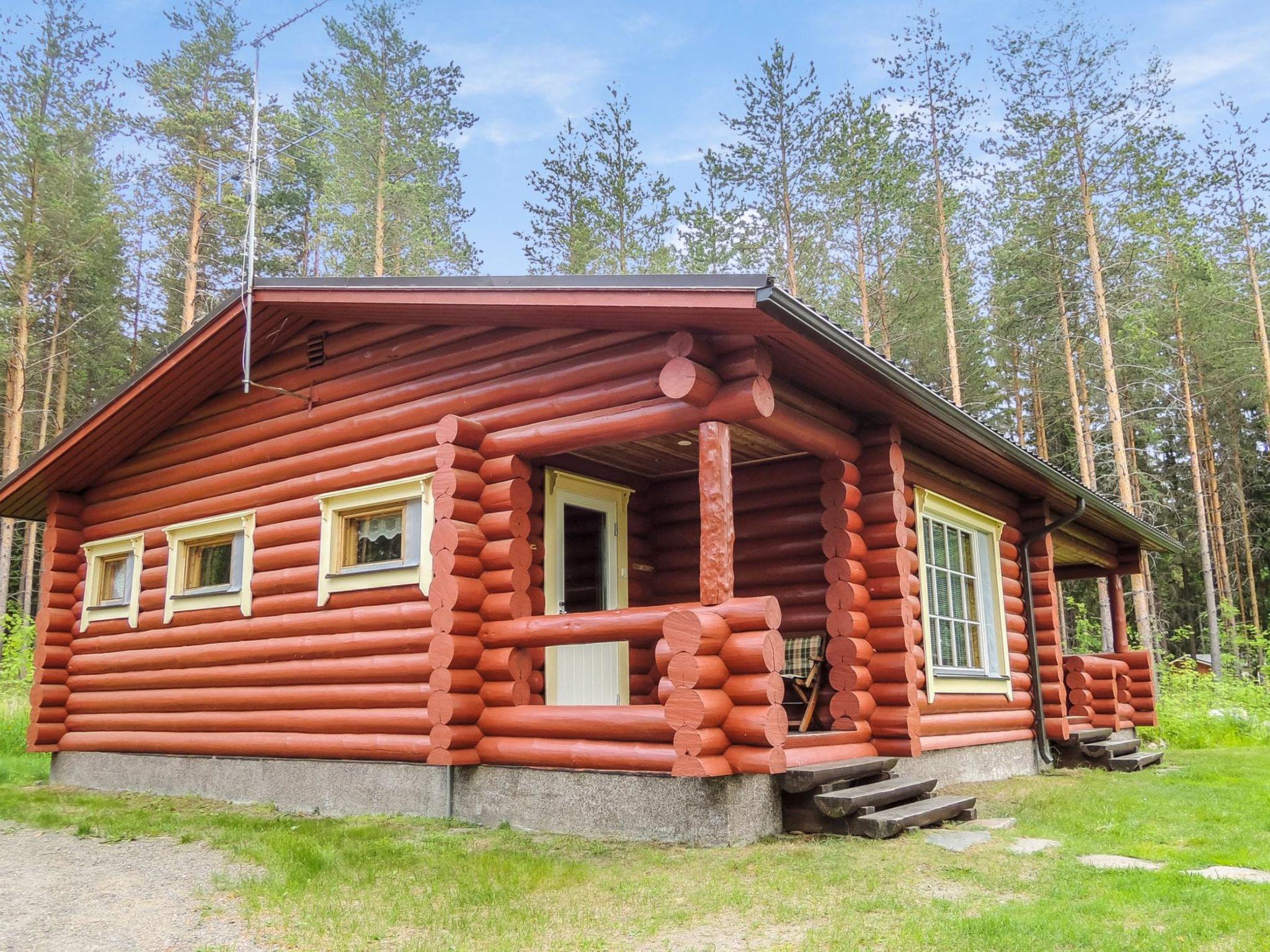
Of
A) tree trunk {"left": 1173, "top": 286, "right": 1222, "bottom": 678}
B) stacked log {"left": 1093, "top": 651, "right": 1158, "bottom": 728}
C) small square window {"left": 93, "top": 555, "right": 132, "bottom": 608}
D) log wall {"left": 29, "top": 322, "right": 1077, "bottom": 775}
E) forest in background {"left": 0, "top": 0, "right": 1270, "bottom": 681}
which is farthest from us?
tree trunk {"left": 1173, "top": 286, "right": 1222, "bottom": 678}

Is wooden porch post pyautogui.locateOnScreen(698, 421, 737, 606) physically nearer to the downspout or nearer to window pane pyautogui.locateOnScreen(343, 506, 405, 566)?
window pane pyautogui.locateOnScreen(343, 506, 405, 566)

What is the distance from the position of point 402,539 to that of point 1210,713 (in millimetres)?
12741

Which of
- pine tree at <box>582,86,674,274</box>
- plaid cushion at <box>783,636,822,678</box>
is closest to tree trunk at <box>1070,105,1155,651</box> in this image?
pine tree at <box>582,86,674,274</box>

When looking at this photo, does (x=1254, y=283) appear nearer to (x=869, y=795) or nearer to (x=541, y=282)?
(x=869, y=795)

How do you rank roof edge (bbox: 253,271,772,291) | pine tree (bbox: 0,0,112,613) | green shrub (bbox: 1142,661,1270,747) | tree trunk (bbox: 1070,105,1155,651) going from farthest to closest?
pine tree (bbox: 0,0,112,613) → tree trunk (bbox: 1070,105,1155,651) → green shrub (bbox: 1142,661,1270,747) → roof edge (bbox: 253,271,772,291)

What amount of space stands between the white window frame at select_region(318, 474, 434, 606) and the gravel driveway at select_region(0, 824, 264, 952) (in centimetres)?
231

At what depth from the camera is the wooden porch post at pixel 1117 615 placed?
1344cm

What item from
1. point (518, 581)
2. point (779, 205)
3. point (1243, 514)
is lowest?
point (518, 581)

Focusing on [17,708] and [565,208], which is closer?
[17,708]

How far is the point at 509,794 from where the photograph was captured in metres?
6.95

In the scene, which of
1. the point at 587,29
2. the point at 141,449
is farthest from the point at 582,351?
the point at 587,29

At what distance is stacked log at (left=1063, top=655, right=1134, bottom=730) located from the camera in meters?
11.8

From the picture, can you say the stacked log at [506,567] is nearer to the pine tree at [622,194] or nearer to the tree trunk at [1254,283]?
the pine tree at [622,194]

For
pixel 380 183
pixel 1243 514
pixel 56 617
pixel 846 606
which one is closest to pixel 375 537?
pixel 846 606
